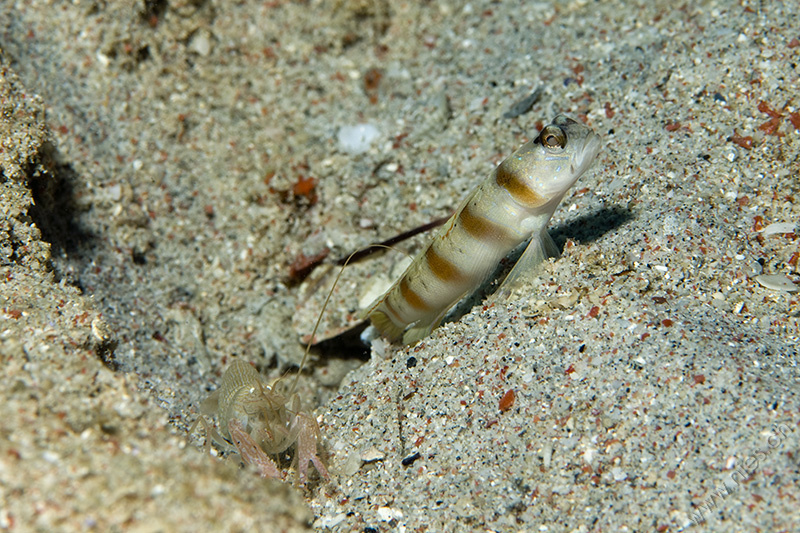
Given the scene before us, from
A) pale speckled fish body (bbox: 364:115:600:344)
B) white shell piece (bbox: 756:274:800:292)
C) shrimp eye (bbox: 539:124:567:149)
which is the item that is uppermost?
shrimp eye (bbox: 539:124:567:149)

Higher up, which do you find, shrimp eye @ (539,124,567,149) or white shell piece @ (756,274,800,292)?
shrimp eye @ (539,124,567,149)

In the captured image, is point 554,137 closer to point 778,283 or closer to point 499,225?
point 499,225

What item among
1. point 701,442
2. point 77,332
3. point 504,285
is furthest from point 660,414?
point 77,332

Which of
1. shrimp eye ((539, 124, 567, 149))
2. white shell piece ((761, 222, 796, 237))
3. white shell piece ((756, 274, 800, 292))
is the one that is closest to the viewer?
shrimp eye ((539, 124, 567, 149))

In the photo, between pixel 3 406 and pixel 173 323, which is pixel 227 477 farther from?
pixel 173 323

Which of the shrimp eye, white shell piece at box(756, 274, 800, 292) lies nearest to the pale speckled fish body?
the shrimp eye

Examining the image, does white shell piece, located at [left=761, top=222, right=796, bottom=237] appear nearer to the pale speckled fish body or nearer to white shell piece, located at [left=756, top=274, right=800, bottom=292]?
white shell piece, located at [left=756, top=274, right=800, bottom=292]

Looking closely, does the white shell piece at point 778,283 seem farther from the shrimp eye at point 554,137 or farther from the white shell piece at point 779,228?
the shrimp eye at point 554,137

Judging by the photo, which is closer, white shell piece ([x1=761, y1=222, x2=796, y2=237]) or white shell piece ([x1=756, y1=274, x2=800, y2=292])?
white shell piece ([x1=756, y1=274, x2=800, y2=292])
